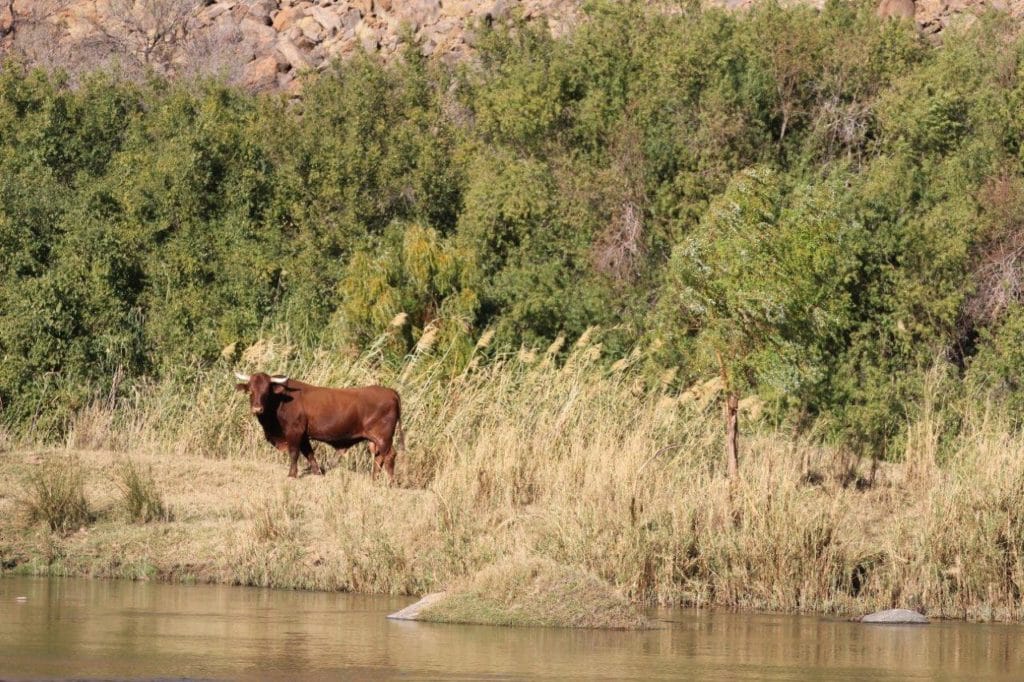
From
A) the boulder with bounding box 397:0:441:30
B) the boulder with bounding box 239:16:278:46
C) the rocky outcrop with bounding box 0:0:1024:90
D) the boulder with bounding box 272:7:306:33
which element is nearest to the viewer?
the rocky outcrop with bounding box 0:0:1024:90

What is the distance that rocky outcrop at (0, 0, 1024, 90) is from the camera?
55375mm

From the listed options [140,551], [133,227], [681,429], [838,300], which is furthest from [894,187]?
[140,551]

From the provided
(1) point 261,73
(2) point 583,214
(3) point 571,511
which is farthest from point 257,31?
(3) point 571,511

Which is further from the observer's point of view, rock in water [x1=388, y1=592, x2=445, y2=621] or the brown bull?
the brown bull

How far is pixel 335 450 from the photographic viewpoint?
2036 cm

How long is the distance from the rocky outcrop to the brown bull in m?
33.5

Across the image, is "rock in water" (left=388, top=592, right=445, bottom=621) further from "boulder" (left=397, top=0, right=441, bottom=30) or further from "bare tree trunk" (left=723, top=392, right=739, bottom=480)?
"boulder" (left=397, top=0, right=441, bottom=30)

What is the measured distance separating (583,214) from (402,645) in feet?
67.6

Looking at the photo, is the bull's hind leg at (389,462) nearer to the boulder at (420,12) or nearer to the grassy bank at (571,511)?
the grassy bank at (571,511)

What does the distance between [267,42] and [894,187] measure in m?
33.5

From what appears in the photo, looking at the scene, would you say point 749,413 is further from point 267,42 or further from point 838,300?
point 267,42

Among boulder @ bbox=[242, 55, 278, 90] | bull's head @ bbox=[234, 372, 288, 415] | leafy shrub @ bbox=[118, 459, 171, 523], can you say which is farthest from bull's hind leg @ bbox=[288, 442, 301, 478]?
boulder @ bbox=[242, 55, 278, 90]

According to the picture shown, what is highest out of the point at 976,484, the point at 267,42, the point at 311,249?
the point at 267,42

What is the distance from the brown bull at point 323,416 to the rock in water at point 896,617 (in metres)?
6.25
